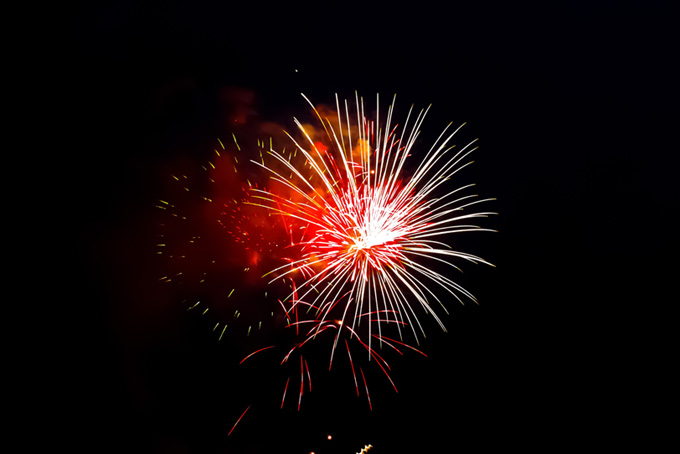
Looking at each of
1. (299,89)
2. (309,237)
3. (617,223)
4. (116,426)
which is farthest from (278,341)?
(617,223)

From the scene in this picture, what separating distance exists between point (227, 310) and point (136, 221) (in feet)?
4.51

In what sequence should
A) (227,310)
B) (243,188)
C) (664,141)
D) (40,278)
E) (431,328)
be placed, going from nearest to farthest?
1. (40,278)
2. (243,188)
3. (227,310)
4. (664,141)
5. (431,328)

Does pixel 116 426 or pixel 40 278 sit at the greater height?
pixel 40 278

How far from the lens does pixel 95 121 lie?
3037mm

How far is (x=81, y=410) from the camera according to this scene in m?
3.15

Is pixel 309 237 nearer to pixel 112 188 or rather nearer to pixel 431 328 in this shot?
pixel 112 188

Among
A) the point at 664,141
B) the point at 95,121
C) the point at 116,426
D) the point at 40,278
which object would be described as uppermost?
the point at 664,141

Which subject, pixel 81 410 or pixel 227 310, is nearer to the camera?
pixel 81 410

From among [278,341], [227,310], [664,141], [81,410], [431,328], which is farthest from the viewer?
[431,328]

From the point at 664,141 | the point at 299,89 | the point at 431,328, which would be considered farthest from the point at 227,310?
the point at 664,141

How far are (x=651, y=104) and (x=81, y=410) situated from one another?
27.7 feet

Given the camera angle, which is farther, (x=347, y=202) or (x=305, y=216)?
(x=305, y=216)

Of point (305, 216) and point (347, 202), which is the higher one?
point (305, 216)

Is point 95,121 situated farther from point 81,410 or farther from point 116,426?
point 116,426
